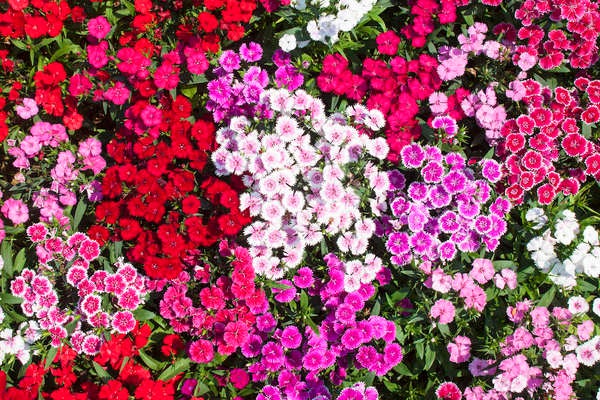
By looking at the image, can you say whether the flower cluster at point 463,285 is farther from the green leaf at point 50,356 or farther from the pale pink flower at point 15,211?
the pale pink flower at point 15,211

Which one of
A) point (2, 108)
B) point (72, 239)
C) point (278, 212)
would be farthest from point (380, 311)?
point (2, 108)

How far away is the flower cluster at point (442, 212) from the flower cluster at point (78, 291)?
1870 mm

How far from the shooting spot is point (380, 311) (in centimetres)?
425

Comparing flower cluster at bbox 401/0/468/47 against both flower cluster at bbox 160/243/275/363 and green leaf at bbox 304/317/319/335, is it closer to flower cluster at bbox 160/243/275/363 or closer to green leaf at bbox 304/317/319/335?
flower cluster at bbox 160/243/275/363

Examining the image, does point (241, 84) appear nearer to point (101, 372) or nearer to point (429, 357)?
point (101, 372)

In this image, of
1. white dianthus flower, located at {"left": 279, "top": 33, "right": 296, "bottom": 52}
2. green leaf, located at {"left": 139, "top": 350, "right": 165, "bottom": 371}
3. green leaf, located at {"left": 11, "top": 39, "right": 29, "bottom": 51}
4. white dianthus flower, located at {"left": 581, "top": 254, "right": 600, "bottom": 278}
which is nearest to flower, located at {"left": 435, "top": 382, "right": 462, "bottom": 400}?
white dianthus flower, located at {"left": 581, "top": 254, "right": 600, "bottom": 278}

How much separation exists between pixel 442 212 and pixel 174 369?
224 centimetres

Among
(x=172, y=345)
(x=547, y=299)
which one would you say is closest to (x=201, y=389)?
(x=172, y=345)

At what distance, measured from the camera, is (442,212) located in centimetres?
416

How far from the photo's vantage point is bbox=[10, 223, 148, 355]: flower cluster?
3938 millimetres

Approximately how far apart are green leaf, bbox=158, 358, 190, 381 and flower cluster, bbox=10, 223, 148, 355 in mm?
410

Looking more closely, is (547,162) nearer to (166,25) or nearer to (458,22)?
(458,22)

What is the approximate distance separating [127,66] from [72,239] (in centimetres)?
135

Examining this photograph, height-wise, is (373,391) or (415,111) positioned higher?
(415,111)
